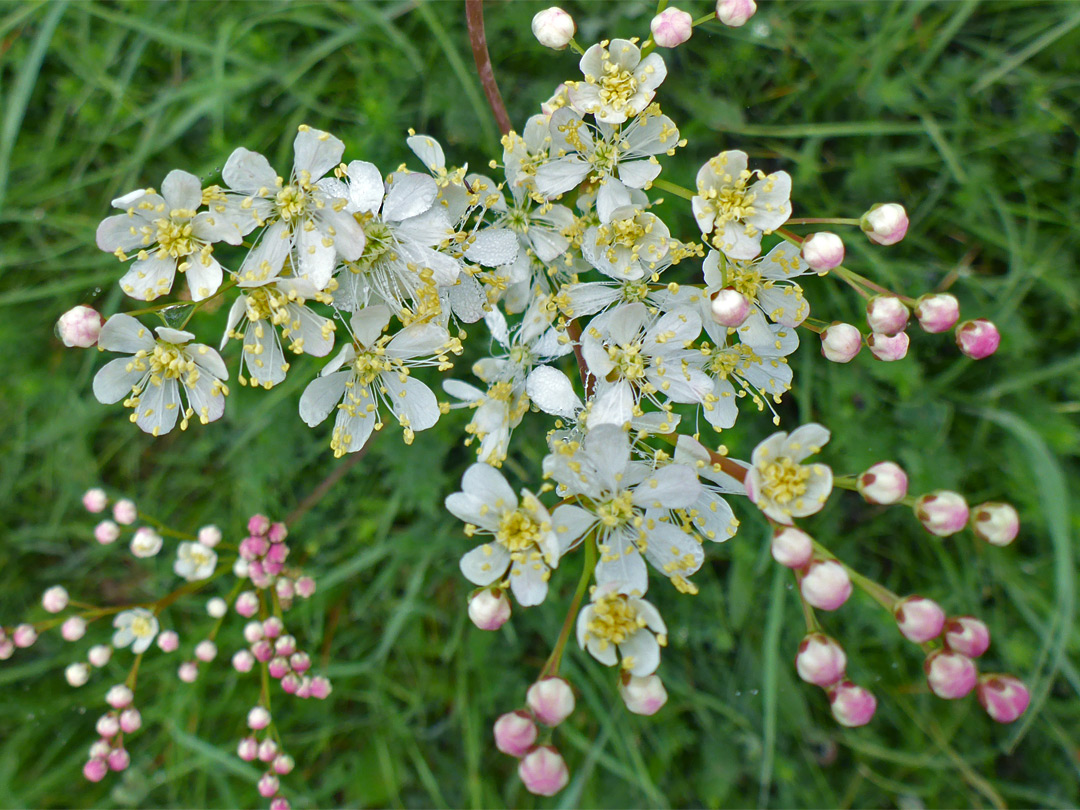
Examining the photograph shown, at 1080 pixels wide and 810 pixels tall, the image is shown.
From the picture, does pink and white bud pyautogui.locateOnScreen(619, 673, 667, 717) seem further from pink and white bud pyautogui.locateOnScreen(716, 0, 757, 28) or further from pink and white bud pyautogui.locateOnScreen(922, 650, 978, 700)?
pink and white bud pyautogui.locateOnScreen(716, 0, 757, 28)

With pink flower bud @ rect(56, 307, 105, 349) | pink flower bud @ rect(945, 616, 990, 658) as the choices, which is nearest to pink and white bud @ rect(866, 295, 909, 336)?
pink flower bud @ rect(945, 616, 990, 658)

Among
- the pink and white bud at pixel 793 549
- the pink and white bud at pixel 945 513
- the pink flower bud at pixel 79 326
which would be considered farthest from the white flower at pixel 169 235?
the pink and white bud at pixel 945 513

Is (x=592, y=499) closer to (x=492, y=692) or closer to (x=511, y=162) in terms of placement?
(x=511, y=162)

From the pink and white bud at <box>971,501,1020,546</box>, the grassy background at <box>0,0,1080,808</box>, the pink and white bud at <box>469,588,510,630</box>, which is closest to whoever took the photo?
the pink and white bud at <box>971,501,1020,546</box>

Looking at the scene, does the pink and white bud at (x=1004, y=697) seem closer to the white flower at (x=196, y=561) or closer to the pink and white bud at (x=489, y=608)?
the pink and white bud at (x=489, y=608)

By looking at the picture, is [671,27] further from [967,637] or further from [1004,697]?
[1004,697]

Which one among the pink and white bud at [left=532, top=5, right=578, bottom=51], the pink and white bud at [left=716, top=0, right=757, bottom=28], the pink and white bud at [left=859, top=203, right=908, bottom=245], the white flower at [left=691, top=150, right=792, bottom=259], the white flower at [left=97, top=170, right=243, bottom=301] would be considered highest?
the pink and white bud at [left=532, top=5, right=578, bottom=51]

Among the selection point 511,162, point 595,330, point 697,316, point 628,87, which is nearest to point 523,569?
point 595,330

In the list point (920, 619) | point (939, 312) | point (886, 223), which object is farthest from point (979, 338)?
point (920, 619)
